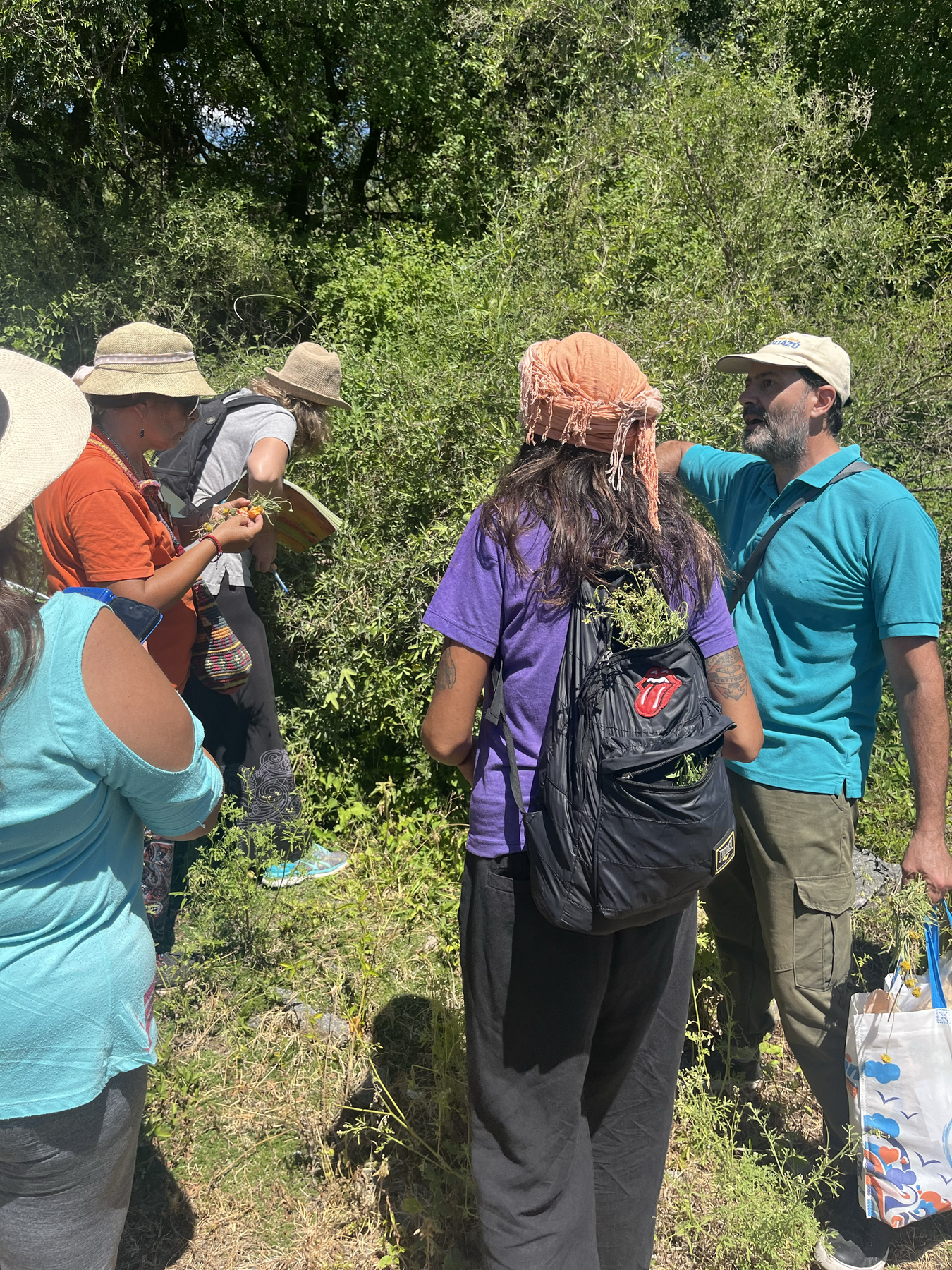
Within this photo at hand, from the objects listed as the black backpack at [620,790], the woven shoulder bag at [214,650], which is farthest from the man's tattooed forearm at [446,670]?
the woven shoulder bag at [214,650]

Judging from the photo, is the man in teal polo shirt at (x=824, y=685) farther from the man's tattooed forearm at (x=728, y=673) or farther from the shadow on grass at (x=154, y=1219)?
the shadow on grass at (x=154, y=1219)

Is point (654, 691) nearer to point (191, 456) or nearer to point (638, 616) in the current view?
point (638, 616)

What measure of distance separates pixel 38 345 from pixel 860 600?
205 inches

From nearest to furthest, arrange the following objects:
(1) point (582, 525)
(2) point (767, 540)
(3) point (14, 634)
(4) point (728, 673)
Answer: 1. (3) point (14, 634)
2. (1) point (582, 525)
3. (4) point (728, 673)
4. (2) point (767, 540)

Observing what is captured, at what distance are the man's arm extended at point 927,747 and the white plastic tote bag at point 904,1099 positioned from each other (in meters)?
0.15

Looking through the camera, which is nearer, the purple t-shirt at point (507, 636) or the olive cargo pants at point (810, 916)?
the purple t-shirt at point (507, 636)

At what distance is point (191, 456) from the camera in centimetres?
350

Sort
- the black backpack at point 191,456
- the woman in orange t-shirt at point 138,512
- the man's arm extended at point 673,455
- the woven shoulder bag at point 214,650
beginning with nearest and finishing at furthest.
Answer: the woman in orange t-shirt at point 138,512, the man's arm extended at point 673,455, the woven shoulder bag at point 214,650, the black backpack at point 191,456

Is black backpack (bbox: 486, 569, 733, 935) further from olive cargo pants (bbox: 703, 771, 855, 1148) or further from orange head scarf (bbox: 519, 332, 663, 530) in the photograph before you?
olive cargo pants (bbox: 703, 771, 855, 1148)

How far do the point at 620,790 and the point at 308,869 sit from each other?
7.91 ft

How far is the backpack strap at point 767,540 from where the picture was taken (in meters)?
2.50

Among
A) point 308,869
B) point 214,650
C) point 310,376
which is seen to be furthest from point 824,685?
point 310,376

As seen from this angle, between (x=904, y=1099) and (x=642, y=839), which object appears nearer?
(x=642, y=839)

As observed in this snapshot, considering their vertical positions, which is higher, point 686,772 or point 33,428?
point 33,428
